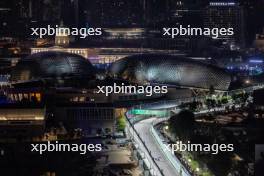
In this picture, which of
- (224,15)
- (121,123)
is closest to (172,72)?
(121,123)

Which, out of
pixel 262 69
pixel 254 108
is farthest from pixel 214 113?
pixel 262 69

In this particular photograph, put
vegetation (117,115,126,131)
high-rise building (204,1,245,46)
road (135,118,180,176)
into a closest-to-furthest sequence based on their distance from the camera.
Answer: road (135,118,180,176), vegetation (117,115,126,131), high-rise building (204,1,245,46)

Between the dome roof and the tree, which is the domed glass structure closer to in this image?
the dome roof

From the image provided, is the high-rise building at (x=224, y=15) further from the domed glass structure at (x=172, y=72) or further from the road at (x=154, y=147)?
the road at (x=154, y=147)

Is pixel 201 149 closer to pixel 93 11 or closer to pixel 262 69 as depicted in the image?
pixel 262 69

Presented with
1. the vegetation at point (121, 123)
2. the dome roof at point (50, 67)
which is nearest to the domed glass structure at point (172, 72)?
the dome roof at point (50, 67)

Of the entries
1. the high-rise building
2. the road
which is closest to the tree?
the road
